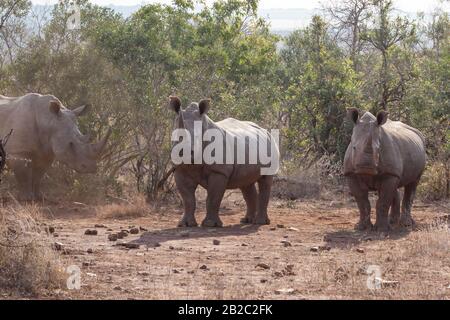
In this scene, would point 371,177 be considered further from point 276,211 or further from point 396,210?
point 276,211

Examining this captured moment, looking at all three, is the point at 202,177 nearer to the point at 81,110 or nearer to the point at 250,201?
the point at 250,201

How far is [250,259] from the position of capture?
10.6 meters

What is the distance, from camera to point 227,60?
16.7m

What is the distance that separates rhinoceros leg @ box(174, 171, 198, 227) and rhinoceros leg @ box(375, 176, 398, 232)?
2425mm

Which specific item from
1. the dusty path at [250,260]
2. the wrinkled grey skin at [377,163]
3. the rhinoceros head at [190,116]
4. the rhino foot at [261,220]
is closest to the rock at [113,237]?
the dusty path at [250,260]

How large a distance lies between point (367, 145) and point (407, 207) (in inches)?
74.5

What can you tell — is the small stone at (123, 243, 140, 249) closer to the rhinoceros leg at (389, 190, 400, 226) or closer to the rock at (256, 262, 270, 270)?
the rock at (256, 262, 270, 270)

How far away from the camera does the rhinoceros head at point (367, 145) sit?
1277 centimetres

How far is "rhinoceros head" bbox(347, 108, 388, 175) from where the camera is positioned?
41.9 feet

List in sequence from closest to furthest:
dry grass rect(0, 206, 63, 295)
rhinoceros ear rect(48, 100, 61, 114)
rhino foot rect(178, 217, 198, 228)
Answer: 1. dry grass rect(0, 206, 63, 295)
2. rhino foot rect(178, 217, 198, 228)
3. rhinoceros ear rect(48, 100, 61, 114)

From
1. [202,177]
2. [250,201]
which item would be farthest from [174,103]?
[250,201]

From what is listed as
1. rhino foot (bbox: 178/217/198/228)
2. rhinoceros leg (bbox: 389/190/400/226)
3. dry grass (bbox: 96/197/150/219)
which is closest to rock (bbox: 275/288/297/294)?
rhino foot (bbox: 178/217/198/228)

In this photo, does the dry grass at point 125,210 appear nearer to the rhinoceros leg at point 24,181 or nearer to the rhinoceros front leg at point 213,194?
the rhinoceros leg at point 24,181
